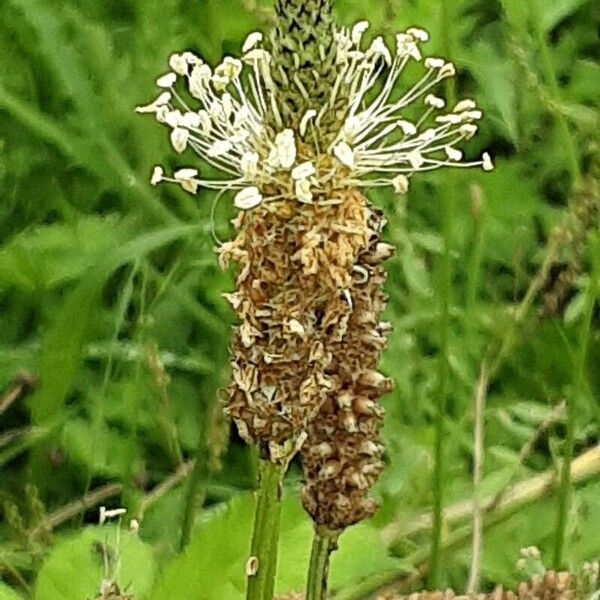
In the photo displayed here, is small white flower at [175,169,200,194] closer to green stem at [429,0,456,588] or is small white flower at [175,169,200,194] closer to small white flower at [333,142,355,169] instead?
small white flower at [333,142,355,169]

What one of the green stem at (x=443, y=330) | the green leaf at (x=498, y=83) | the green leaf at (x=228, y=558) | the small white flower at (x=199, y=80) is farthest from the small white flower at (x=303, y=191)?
the green leaf at (x=498, y=83)

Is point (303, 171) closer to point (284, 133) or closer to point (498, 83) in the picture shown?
point (284, 133)

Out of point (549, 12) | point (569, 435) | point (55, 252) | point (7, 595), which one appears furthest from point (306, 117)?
point (55, 252)

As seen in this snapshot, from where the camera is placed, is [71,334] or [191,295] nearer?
[71,334]

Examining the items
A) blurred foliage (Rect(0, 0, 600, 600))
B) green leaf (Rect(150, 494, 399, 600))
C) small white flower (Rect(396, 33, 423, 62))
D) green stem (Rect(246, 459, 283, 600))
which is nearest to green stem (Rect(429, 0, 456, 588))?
blurred foliage (Rect(0, 0, 600, 600))

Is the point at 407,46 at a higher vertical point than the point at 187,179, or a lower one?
higher

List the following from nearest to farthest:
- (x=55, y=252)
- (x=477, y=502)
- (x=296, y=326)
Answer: (x=296, y=326), (x=477, y=502), (x=55, y=252)

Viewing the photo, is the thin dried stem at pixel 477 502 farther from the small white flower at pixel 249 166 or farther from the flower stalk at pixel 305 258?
the small white flower at pixel 249 166
